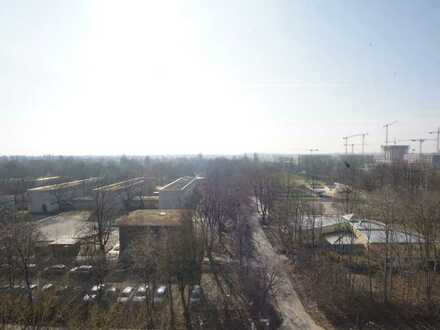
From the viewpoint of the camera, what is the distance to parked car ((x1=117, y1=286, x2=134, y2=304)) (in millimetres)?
8766

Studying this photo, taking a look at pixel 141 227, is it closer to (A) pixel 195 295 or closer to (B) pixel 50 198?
(A) pixel 195 295

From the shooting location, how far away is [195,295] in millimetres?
9125

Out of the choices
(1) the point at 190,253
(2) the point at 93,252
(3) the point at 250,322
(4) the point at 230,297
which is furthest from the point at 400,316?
(2) the point at 93,252

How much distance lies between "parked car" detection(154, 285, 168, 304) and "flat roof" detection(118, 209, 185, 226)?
297 cm

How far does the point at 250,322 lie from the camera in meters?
7.86

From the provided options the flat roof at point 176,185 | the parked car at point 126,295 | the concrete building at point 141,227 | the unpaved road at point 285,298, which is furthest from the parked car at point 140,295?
the flat roof at point 176,185

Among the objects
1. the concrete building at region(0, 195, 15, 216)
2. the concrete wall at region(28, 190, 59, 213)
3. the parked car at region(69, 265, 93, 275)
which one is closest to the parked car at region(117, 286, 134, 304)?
the parked car at region(69, 265, 93, 275)

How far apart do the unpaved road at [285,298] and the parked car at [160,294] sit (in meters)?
4.02

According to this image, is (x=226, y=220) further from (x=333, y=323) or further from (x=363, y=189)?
(x=363, y=189)

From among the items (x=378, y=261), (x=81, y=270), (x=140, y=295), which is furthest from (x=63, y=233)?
(x=378, y=261)

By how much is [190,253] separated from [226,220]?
7.26 m

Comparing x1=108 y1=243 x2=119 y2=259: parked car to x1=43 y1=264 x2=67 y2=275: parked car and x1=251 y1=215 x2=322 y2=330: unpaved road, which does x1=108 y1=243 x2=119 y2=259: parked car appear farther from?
x1=251 y1=215 x2=322 y2=330: unpaved road

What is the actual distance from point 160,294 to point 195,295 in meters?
1.36

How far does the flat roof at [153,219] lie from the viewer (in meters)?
12.5
